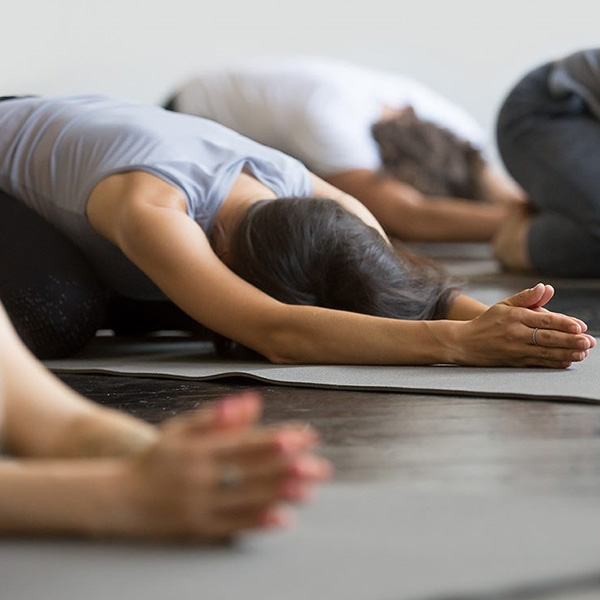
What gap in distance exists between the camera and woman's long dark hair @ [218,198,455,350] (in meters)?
1.78

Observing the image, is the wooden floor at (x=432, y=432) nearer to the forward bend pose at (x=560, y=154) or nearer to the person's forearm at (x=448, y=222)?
the forward bend pose at (x=560, y=154)

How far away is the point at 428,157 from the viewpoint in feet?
14.5

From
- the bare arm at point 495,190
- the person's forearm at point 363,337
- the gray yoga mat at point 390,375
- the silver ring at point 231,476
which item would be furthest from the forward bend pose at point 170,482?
the bare arm at point 495,190

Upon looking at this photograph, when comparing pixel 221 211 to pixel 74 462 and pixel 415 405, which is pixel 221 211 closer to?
pixel 415 405

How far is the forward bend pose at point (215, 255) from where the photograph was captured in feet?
5.60

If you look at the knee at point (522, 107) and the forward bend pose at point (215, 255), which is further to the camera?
the knee at point (522, 107)

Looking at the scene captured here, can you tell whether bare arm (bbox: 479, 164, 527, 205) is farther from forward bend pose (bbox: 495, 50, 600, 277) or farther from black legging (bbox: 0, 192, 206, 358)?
black legging (bbox: 0, 192, 206, 358)

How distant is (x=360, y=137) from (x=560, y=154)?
1.13 m

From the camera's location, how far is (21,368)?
950mm

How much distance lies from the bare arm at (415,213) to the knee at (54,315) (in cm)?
217

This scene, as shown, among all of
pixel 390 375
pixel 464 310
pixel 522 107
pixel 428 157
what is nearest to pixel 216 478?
pixel 390 375

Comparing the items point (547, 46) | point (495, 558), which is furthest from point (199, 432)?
point (547, 46)

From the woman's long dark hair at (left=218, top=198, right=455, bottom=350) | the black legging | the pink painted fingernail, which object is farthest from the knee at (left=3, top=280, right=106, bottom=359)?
the pink painted fingernail

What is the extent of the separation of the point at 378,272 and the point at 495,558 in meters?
0.97
